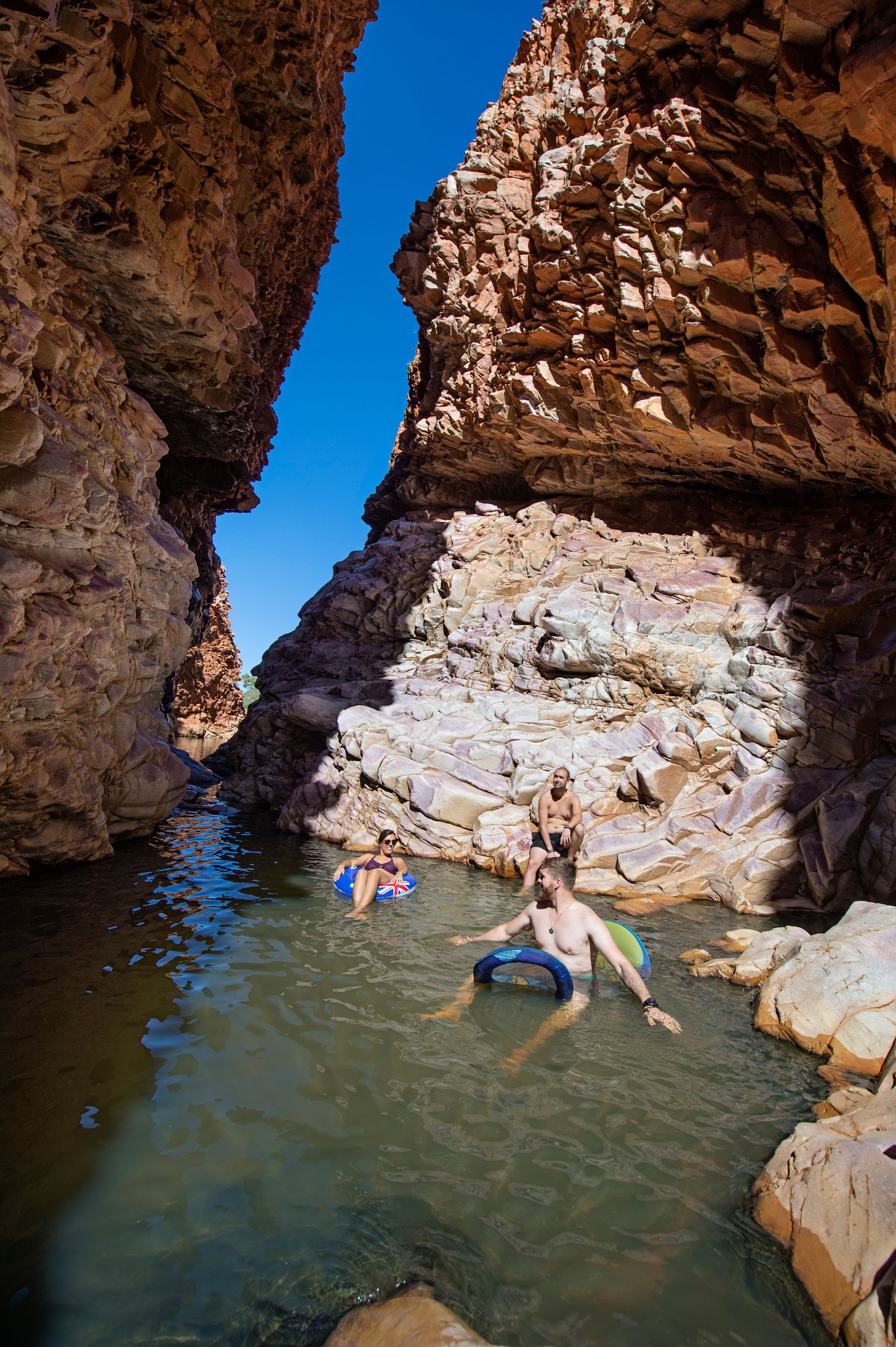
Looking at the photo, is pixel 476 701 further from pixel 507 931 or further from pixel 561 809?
pixel 507 931

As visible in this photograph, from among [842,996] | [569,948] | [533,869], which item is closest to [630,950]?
[569,948]

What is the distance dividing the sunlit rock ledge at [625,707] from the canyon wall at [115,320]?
4.43 metres

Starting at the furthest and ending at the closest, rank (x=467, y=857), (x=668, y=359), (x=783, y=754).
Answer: (x=668, y=359) → (x=467, y=857) → (x=783, y=754)

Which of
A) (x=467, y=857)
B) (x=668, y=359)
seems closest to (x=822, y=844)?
(x=467, y=857)

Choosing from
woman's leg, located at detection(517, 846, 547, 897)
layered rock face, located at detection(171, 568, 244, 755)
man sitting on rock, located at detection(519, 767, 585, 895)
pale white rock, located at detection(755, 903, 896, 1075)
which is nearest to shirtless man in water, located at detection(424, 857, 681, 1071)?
pale white rock, located at detection(755, 903, 896, 1075)

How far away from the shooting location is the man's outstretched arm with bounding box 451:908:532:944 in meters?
6.01

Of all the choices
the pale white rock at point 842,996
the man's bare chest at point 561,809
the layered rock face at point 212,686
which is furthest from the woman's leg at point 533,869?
the layered rock face at point 212,686

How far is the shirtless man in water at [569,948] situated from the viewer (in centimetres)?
484

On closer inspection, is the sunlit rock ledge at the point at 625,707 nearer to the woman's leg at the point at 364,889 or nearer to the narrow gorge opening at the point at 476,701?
the narrow gorge opening at the point at 476,701

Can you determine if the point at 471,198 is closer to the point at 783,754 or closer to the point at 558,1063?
the point at 783,754

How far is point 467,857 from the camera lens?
1096 centimetres

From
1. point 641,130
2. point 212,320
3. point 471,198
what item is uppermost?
point 471,198

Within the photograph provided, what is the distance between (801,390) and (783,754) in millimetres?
6026

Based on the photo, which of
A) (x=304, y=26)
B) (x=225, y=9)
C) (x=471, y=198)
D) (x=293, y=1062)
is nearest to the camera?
(x=293, y=1062)
